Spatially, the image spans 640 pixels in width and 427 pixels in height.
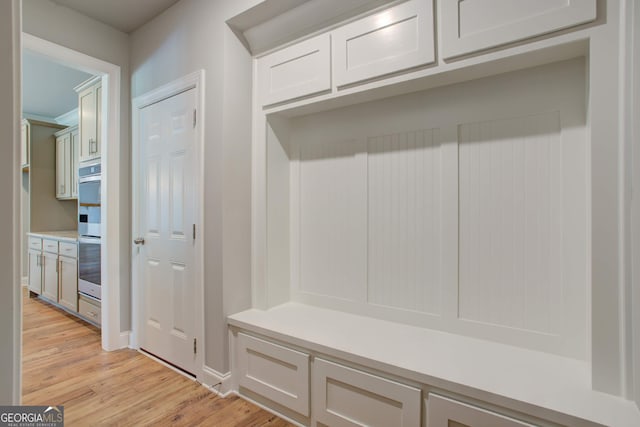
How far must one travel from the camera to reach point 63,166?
14.8 ft

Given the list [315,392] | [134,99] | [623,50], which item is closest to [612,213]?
[623,50]

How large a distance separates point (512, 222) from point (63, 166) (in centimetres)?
539

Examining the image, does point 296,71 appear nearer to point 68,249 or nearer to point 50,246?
point 68,249

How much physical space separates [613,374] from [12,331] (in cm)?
175

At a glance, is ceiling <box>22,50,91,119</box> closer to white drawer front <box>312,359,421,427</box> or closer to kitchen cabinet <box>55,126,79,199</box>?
kitchen cabinet <box>55,126,79,199</box>

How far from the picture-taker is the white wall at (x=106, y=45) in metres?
2.34

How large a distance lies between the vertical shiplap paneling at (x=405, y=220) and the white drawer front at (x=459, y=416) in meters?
0.54

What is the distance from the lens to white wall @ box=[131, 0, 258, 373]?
2107 millimetres

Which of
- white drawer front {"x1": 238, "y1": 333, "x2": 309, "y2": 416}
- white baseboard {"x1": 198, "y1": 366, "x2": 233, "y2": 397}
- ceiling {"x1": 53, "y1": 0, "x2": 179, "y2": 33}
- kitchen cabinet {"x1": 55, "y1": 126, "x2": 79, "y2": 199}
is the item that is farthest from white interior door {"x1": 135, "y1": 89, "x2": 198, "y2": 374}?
kitchen cabinet {"x1": 55, "y1": 126, "x2": 79, "y2": 199}

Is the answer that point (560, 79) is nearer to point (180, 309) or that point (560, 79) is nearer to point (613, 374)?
point (613, 374)

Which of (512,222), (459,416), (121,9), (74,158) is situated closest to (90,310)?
(74,158)

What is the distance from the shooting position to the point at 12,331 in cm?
46
